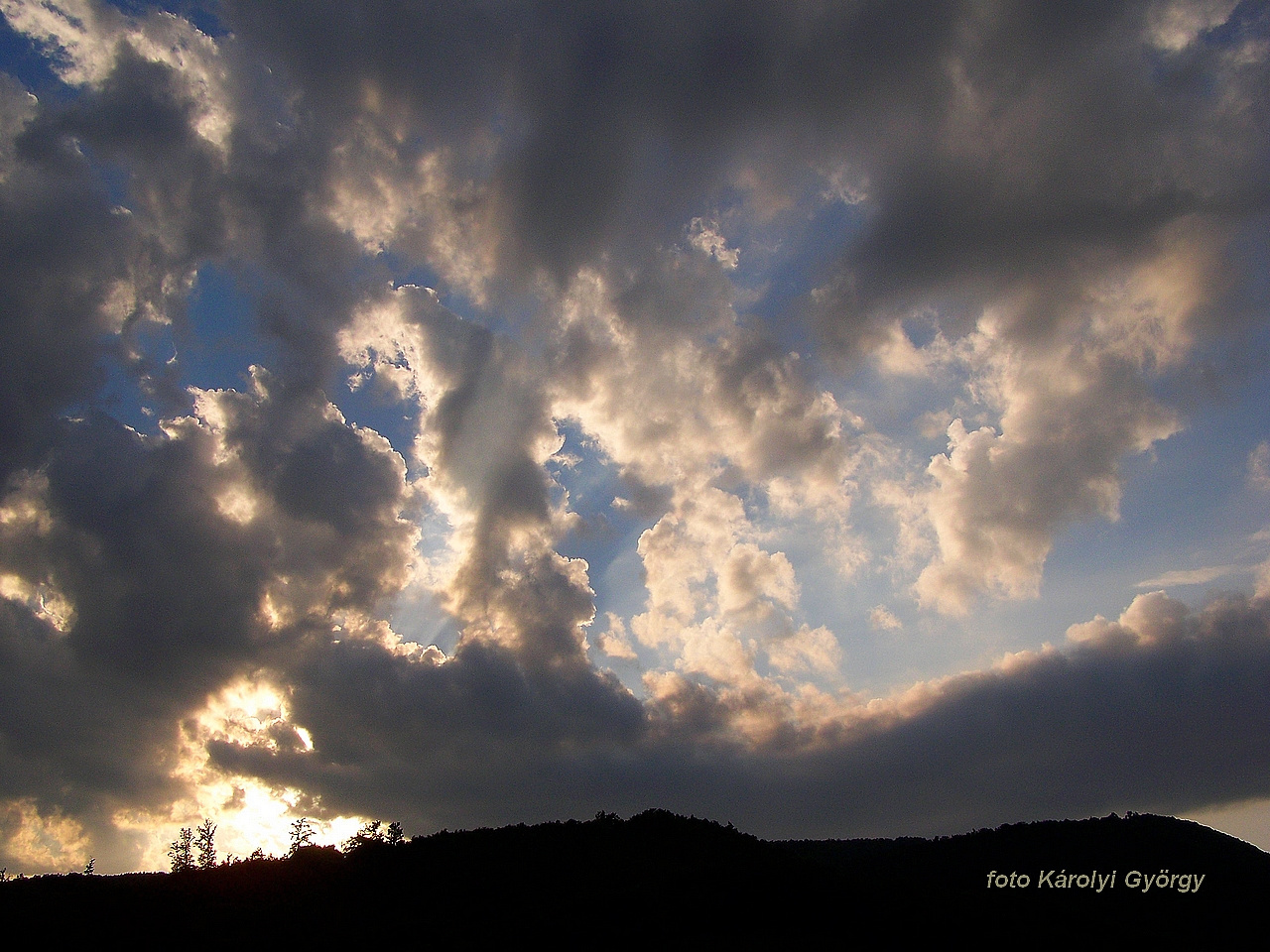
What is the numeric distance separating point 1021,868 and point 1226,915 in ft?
63.1

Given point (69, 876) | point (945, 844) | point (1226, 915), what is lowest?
point (1226, 915)

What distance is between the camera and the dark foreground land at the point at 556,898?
115 feet

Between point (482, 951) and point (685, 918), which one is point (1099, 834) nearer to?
point (685, 918)

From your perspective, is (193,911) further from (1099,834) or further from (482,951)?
(1099,834)

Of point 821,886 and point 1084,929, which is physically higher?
point 821,886

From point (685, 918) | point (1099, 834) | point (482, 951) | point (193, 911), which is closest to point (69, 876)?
point (193, 911)

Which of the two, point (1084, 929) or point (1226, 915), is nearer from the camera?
point (1084, 929)

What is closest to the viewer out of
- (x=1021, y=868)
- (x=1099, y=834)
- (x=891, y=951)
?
(x=891, y=951)

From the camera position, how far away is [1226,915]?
227ft

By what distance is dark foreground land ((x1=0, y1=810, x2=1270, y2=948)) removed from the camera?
35125 millimetres

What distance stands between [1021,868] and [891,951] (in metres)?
64.5

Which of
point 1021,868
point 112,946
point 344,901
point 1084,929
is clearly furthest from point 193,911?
point 1021,868

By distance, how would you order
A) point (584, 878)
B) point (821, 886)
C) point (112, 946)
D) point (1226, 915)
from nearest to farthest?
1. point (112, 946)
2. point (821, 886)
3. point (584, 878)
4. point (1226, 915)

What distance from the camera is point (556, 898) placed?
1586 inches
